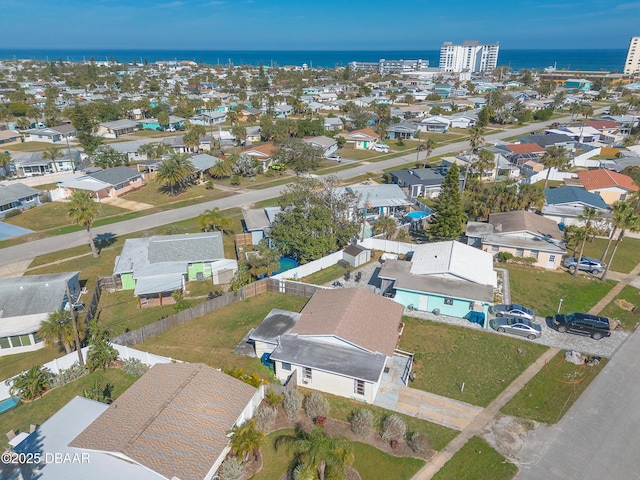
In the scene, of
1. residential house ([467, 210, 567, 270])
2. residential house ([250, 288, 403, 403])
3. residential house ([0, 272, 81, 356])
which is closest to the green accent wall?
residential house ([0, 272, 81, 356])

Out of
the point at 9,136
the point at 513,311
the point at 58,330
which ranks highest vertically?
the point at 9,136

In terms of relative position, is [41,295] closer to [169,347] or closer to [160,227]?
[169,347]

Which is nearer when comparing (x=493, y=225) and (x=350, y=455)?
(x=350, y=455)

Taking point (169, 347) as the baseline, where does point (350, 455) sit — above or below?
above

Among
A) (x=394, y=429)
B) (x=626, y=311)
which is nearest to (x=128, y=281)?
(x=394, y=429)

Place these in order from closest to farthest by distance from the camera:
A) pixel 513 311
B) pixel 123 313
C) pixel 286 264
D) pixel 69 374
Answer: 1. pixel 69 374
2. pixel 513 311
3. pixel 123 313
4. pixel 286 264

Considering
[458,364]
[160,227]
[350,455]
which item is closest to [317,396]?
[350,455]

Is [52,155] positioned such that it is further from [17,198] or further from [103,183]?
[17,198]
